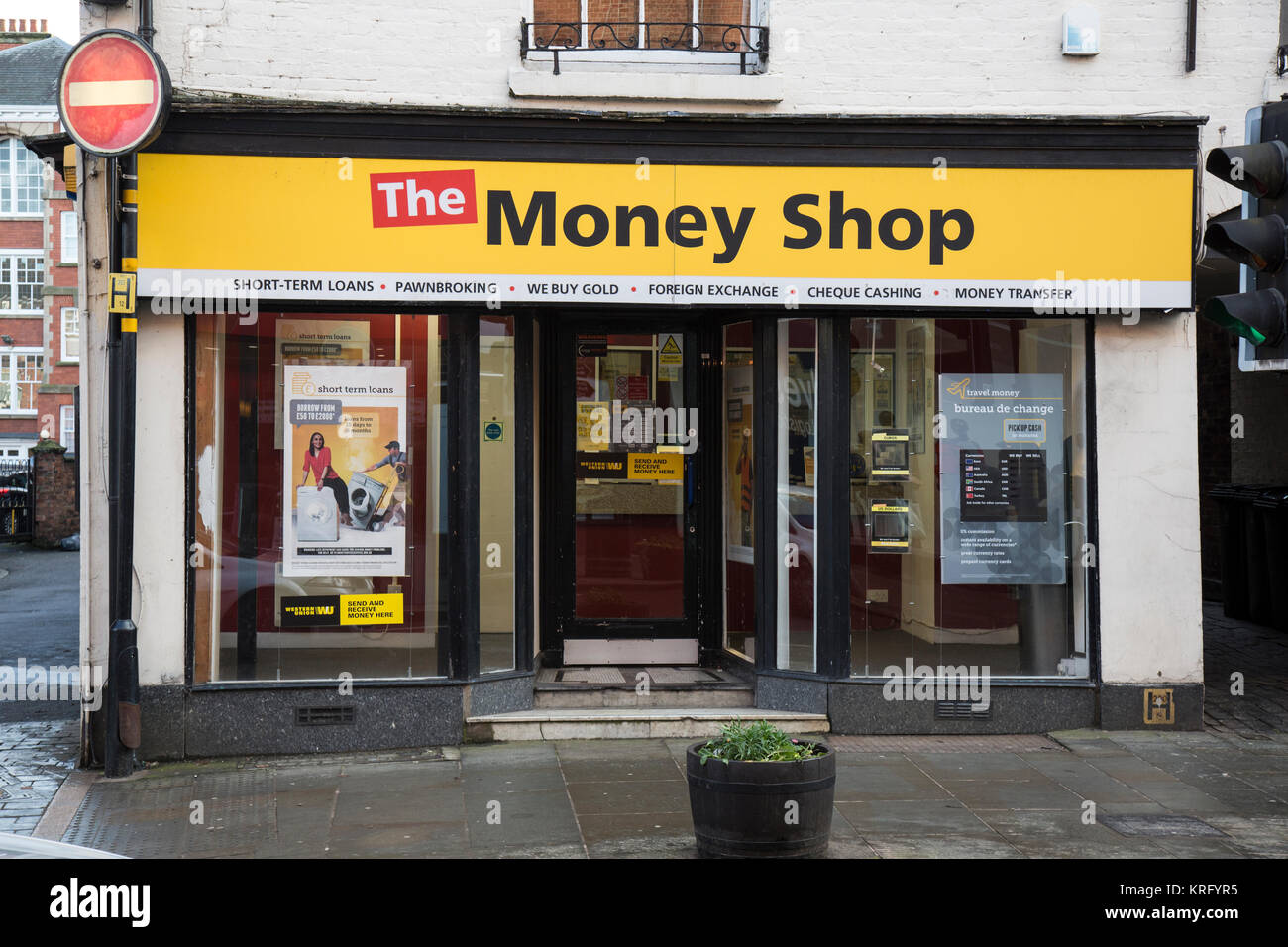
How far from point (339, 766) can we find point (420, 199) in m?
3.84

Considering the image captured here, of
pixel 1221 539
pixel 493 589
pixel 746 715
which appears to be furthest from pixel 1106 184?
pixel 1221 539

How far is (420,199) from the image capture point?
8914 mm

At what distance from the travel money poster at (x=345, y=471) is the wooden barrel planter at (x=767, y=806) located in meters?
3.67

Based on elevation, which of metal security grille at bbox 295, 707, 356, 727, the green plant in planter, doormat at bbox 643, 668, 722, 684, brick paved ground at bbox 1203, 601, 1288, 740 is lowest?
brick paved ground at bbox 1203, 601, 1288, 740

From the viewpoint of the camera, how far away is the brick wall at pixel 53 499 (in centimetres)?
2786

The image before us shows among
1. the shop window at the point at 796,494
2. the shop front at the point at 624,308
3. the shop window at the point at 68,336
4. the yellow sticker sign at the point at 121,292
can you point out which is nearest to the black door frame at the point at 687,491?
the shop front at the point at 624,308

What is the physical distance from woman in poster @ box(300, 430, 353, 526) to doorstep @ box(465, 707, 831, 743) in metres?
1.76

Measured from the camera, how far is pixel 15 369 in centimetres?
4738

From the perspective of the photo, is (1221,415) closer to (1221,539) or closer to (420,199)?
(1221,539)

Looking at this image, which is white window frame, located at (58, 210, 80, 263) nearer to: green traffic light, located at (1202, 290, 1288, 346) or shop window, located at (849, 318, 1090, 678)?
shop window, located at (849, 318, 1090, 678)

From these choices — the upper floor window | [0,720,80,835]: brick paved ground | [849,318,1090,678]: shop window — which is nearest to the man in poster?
[0,720,80,835]: brick paved ground

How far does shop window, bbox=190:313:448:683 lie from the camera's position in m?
9.07

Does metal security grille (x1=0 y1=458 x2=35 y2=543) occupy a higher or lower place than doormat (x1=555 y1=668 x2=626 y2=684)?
higher

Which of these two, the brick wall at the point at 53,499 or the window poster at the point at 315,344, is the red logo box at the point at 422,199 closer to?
the window poster at the point at 315,344
